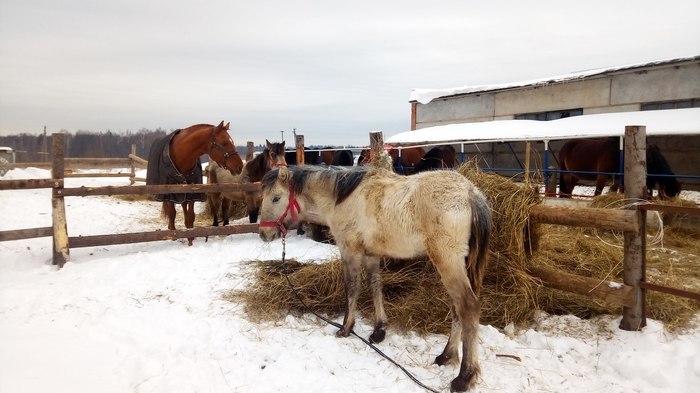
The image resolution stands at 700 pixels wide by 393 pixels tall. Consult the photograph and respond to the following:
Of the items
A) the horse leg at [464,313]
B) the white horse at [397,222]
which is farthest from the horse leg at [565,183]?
the horse leg at [464,313]

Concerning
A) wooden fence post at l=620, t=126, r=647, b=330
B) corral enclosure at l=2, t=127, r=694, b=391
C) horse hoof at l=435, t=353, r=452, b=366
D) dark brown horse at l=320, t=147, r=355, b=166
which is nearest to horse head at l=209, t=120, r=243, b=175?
corral enclosure at l=2, t=127, r=694, b=391

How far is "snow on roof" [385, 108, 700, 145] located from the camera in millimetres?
9961

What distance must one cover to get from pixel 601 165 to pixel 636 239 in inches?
305

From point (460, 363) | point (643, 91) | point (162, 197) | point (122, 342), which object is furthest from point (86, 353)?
point (643, 91)

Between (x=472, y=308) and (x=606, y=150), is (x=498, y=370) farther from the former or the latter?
(x=606, y=150)

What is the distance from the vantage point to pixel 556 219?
4.02m

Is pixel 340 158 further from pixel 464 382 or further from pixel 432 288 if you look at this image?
pixel 464 382

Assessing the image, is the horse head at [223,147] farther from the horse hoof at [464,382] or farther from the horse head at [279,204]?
the horse hoof at [464,382]

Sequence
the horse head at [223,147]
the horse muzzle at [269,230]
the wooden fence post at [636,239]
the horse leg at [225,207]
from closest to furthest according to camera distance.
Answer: the wooden fence post at [636,239] → the horse muzzle at [269,230] → the horse head at [223,147] → the horse leg at [225,207]

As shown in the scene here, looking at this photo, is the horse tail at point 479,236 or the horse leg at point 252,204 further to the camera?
the horse leg at point 252,204

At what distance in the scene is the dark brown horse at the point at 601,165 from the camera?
8.85 meters

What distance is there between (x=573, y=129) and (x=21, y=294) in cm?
1308

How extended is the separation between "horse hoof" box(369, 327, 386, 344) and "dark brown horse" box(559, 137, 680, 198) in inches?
268

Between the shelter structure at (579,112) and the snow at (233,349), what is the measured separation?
6.31m
